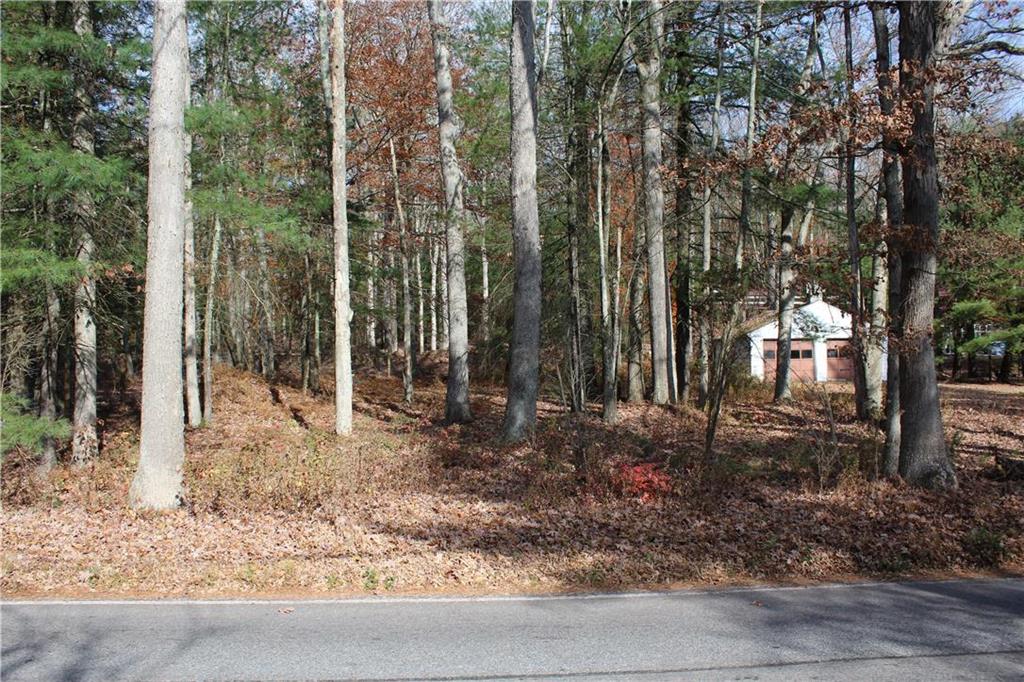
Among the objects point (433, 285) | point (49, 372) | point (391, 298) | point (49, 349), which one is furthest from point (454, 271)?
point (433, 285)

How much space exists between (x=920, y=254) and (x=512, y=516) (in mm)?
7584

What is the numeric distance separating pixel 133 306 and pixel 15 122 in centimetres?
424

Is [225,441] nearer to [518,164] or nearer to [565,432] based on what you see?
[565,432]

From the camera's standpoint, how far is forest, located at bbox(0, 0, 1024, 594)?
9219mm

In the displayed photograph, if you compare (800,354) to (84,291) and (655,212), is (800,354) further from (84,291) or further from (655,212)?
(84,291)

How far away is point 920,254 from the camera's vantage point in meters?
11.6

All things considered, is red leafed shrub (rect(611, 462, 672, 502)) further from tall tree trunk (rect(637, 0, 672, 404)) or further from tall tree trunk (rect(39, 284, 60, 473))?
tall tree trunk (rect(39, 284, 60, 473))

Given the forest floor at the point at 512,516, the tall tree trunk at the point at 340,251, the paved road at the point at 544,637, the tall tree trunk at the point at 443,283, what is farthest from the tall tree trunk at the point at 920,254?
the tall tree trunk at the point at 443,283

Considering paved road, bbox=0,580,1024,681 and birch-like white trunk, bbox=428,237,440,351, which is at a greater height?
birch-like white trunk, bbox=428,237,440,351

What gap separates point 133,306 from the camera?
16188 millimetres

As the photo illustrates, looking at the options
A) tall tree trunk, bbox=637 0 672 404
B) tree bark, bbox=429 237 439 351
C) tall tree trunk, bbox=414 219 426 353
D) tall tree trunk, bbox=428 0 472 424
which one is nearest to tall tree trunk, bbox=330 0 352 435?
tall tree trunk, bbox=428 0 472 424

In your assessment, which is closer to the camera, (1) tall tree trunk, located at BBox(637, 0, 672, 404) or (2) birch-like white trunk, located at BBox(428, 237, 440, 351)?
(1) tall tree trunk, located at BBox(637, 0, 672, 404)

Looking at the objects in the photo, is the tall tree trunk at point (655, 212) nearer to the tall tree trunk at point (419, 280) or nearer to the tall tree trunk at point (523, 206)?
the tall tree trunk at point (523, 206)

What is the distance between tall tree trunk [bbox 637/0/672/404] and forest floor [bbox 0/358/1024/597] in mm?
3975
